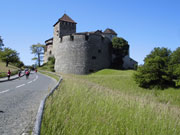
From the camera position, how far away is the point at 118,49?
46031 millimetres

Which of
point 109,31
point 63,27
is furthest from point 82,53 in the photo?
point 109,31

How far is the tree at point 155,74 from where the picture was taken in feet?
80.6

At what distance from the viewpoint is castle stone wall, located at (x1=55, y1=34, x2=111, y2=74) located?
41594 mm

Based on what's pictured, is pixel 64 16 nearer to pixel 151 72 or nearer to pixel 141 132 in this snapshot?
pixel 151 72

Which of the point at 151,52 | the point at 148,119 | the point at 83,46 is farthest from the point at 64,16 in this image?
the point at 148,119

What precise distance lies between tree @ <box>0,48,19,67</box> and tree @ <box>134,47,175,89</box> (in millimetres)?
41917

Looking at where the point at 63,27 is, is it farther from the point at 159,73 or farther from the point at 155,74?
the point at 159,73

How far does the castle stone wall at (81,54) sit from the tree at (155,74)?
1764 centimetres

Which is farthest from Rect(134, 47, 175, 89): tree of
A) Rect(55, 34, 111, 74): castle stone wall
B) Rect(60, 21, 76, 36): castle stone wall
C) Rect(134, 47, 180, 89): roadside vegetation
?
Rect(60, 21, 76, 36): castle stone wall

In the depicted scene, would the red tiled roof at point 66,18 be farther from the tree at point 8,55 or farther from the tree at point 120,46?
the tree at point 8,55

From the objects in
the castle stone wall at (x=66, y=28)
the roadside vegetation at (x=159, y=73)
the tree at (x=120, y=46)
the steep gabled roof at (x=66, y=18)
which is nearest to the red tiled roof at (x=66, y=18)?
the steep gabled roof at (x=66, y=18)

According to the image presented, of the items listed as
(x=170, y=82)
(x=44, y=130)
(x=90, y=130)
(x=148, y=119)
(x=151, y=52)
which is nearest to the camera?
(x=44, y=130)

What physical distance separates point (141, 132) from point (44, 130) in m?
2.44

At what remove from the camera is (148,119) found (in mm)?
4664
